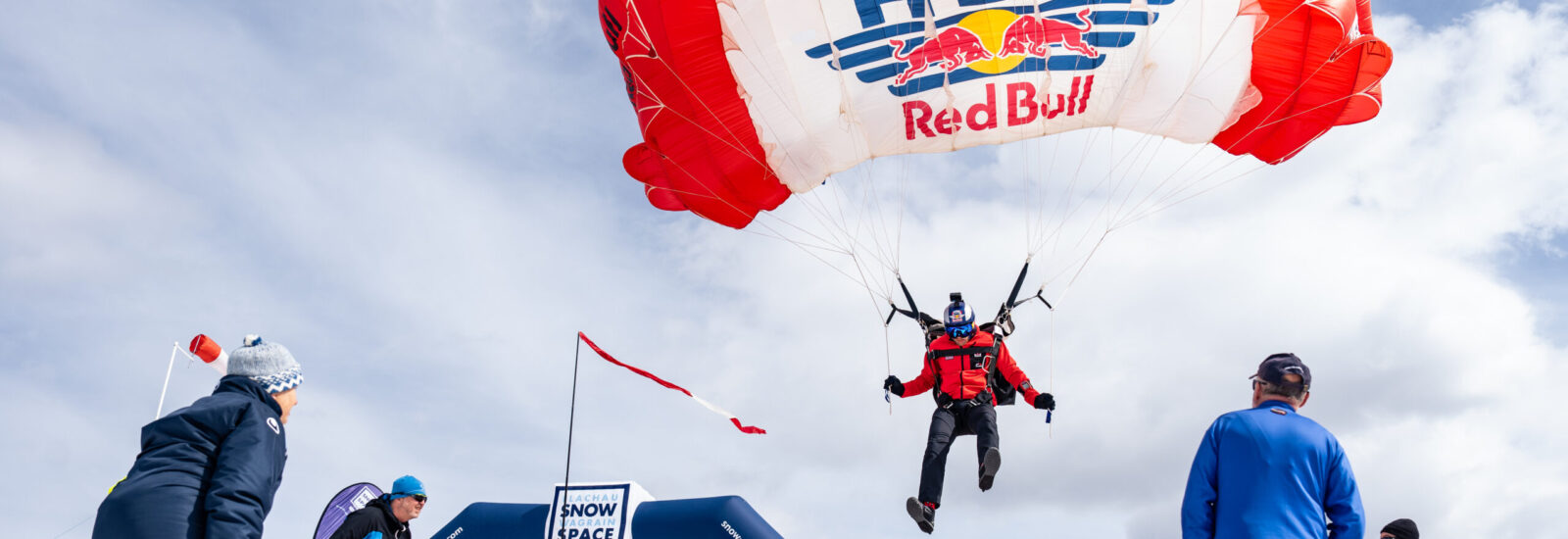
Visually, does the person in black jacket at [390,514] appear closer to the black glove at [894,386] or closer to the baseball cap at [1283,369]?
the black glove at [894,386]

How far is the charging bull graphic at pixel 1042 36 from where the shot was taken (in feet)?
27.0

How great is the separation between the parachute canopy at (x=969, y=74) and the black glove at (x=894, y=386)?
7.00 ft

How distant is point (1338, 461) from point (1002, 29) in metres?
5.78

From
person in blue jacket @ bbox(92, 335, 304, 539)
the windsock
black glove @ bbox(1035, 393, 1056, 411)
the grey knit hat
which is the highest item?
black glove @ bbox(1035, 393, 1056, 411)

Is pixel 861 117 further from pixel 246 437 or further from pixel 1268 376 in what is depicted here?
pixel 246 437

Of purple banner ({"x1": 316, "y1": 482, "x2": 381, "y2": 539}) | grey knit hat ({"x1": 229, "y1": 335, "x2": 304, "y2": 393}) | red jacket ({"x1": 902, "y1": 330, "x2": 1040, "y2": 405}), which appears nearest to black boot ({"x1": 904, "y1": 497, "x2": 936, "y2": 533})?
red jacket ({"x1": 902, "y1": 330, "x2": 1040, "y2": 405})

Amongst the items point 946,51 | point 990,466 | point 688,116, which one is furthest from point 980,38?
point 990,466

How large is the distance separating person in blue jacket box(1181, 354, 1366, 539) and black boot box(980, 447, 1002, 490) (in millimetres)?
4019

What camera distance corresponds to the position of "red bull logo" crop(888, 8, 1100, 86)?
825 centimetres

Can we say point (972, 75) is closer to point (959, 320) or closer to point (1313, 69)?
point (959, 320)

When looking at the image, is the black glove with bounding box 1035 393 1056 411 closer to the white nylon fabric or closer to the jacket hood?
the white nylon fabric

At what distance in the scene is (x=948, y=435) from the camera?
7.47 m

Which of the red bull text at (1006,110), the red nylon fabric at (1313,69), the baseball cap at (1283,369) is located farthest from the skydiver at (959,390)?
the baseball cap at (1283,369)

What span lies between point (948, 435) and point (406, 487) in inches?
149
